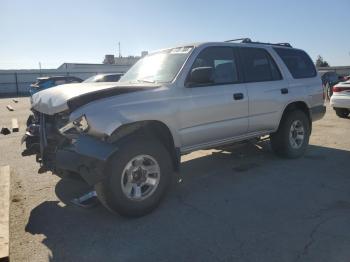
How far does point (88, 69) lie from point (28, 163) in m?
39.0

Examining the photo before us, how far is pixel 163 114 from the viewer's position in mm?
4711

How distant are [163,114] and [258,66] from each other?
7.68ft

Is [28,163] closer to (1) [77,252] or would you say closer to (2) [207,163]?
(2) [207,163]

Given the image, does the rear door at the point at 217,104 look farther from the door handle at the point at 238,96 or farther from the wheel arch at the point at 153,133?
the wheel arch at the point at 153,133

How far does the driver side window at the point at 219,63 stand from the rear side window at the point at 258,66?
0.27 meters

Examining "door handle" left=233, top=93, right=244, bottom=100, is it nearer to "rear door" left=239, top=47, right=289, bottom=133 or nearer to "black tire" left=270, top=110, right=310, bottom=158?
"rear door" left=239, top=47, right=289, bottom=133

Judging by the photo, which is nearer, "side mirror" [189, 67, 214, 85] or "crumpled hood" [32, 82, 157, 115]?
"crumpled hood" [32, 82, 157, 115]

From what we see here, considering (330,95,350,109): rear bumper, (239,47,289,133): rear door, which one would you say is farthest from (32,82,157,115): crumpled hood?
(330,95,350,109): rear bumper

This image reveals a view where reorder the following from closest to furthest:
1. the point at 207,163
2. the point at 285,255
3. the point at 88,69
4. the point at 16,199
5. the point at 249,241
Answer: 1. the point at 285,255
2. the point at 249,241
3. the point at 16,199
4. the point at 207,163
5. the point at 88,69

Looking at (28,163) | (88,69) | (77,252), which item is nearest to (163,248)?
(77,252)

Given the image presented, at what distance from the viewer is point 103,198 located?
4176 millimetres

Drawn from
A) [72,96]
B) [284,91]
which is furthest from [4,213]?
[284,91]

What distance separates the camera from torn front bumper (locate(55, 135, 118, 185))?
3984 mm

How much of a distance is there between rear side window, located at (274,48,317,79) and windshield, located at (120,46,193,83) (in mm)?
2187
